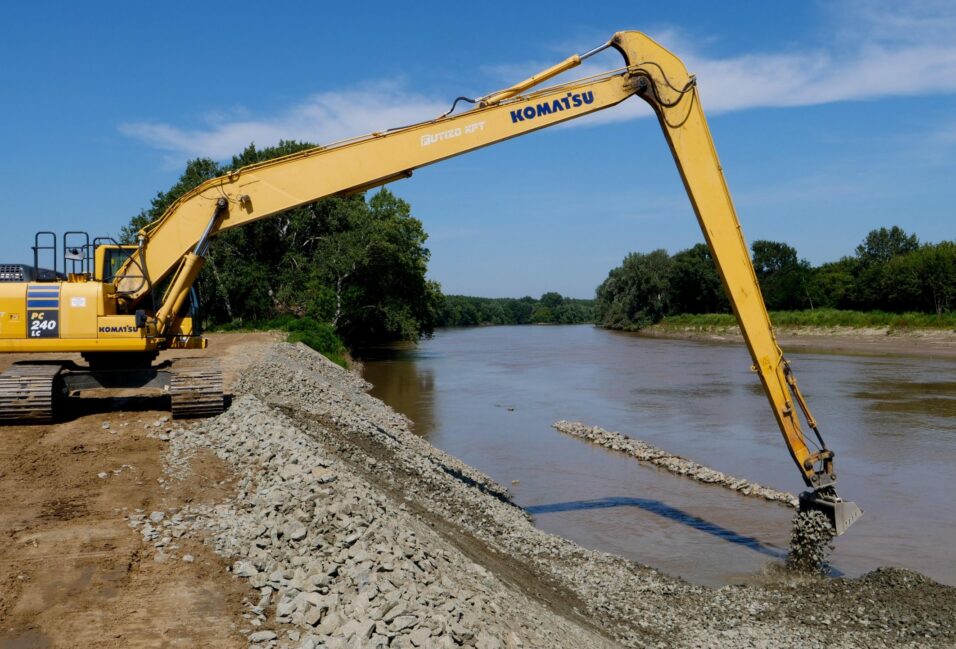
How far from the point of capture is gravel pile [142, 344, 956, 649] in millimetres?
5988

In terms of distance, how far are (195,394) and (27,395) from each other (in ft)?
8.60

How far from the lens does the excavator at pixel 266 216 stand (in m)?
11.0

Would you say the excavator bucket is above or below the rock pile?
below

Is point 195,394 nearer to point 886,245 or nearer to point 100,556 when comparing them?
point 100,556

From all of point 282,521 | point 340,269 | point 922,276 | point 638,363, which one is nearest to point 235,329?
point 340,269

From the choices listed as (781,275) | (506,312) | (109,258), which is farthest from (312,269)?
(506,312)

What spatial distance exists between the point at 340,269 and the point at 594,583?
120ft

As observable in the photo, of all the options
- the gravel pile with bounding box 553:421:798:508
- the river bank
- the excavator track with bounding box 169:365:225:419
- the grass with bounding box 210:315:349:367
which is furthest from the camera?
the river bank

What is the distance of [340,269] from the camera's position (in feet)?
145

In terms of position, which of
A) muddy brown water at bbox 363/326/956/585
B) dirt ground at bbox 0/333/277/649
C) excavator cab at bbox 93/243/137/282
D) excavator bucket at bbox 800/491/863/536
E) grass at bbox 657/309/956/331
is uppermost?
excavator cab at bbox 93/243/137/282

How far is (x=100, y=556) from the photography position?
7277 mm

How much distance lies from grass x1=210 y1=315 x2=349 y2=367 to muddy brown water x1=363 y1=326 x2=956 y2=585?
2.34 meters

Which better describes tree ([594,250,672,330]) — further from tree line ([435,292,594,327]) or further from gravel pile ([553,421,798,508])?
gravel pile ([553,421,798,508])

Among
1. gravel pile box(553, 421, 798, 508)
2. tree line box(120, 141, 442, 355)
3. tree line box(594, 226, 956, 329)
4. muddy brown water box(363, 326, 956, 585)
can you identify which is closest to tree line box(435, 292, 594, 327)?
tree line box(594, 226, 956, 329)
